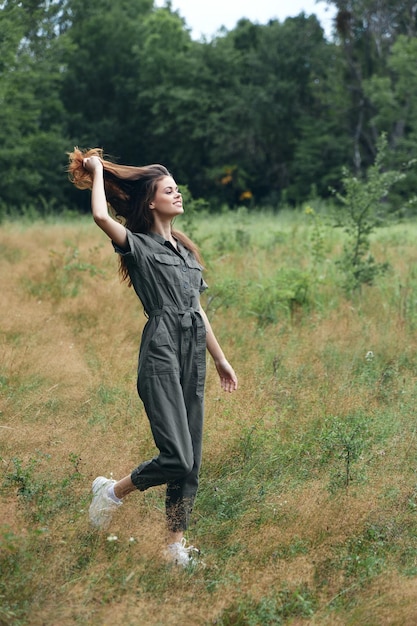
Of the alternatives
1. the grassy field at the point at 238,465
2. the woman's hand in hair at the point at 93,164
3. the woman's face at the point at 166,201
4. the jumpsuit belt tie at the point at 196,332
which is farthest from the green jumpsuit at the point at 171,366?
the woman's hand in hair at the point at 93,164

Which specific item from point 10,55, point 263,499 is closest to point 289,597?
point 263,499

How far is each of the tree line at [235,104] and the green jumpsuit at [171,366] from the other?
2977 cm

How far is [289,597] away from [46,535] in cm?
111

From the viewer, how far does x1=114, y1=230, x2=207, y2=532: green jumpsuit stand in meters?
3.86

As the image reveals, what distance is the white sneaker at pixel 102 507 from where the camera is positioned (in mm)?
3937

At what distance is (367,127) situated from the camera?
36812 mm

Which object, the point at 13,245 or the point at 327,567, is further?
the point at 13,245

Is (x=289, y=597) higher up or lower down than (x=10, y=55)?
lower down

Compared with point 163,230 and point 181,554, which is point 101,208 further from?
point 181,554

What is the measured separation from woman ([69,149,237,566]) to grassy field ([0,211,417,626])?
169mm

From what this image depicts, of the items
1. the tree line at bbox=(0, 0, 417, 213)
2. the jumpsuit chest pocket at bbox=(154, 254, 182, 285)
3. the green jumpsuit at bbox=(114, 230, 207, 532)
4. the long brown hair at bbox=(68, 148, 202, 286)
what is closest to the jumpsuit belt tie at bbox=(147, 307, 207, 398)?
the green jumpsuit at bbox=(114, 230, 207, 532)

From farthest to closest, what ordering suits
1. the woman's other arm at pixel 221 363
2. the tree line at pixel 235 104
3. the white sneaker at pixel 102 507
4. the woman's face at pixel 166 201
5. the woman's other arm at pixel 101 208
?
the tree line at pixel 235 104, the woman's other arm at pixel 221 363, the woman's face at pixel 166 201, the white sneaker at pixel 102 507, the woman's other arm at pixel 101 208

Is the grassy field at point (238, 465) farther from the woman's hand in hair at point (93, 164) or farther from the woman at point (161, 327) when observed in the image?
the woman's hand in hair at point (93, 164)

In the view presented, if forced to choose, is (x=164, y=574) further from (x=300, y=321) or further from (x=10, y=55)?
(x=10, y=55)
